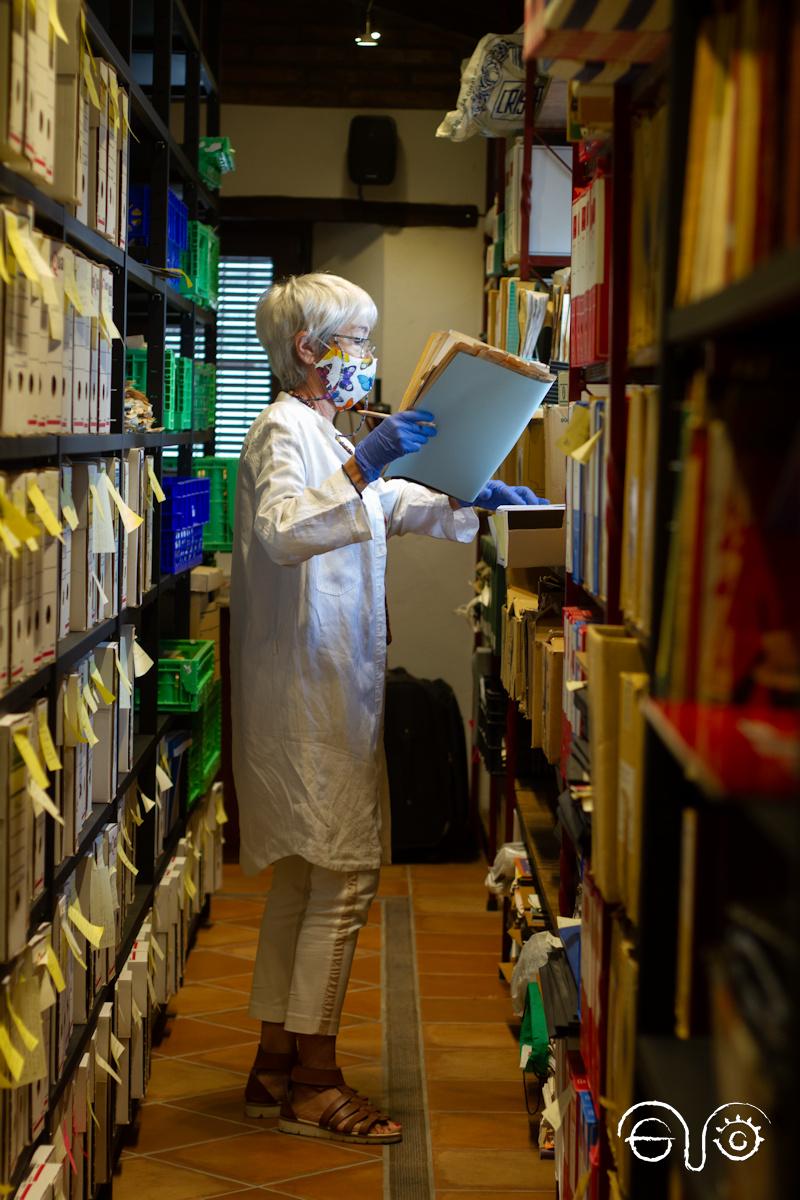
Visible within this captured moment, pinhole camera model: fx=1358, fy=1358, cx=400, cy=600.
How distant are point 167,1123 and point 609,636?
1931 mm

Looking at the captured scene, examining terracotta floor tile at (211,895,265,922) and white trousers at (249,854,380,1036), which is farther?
terracotta floor tile at (211,895,265,922)

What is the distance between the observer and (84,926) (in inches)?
89.4

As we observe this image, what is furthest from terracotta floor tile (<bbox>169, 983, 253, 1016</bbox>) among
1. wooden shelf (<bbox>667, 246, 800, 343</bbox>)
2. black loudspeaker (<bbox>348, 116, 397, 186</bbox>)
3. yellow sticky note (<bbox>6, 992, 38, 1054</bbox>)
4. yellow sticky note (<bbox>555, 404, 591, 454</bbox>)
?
black loudspeaker (<bbox>348, 116, 397, 186</bbox>)

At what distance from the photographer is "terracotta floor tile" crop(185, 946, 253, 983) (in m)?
4.00

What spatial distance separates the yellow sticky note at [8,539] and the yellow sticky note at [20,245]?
31 cm

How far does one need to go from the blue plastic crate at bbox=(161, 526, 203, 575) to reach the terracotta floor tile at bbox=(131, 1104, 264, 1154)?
1.29 m

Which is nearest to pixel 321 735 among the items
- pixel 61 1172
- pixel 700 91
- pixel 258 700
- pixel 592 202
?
pixel 258 700

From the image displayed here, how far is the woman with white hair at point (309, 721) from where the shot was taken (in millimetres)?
2977

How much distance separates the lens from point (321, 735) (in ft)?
9.82

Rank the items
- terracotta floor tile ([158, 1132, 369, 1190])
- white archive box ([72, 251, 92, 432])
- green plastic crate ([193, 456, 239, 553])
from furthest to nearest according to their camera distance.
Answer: green plastic crate ([193, 456, 239, 553]) → terracotta floor tile ([158, 1132, 369, 1190]) → white archive box ([72, 251, 92, 432])

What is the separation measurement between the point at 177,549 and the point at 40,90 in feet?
5.94

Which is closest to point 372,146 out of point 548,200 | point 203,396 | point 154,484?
point 203,396

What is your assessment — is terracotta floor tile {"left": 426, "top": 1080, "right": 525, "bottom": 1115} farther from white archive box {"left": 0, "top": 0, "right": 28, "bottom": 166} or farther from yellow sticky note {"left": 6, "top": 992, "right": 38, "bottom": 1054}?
white archive box {"left": 0, "top": 0, "right": 28, "bottom": 166}

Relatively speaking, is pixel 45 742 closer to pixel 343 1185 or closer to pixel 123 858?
pixel 123 858
